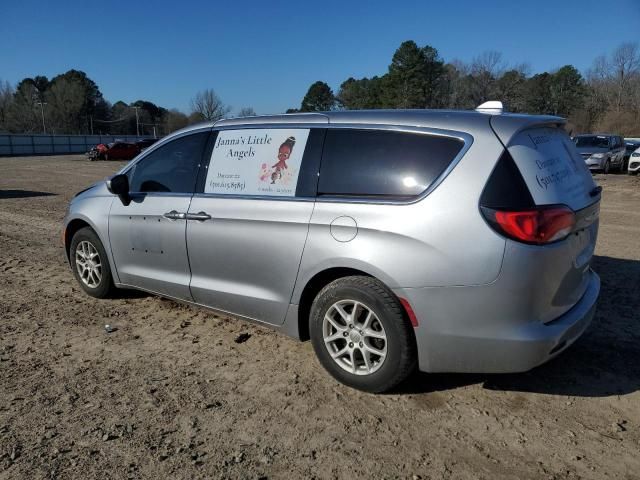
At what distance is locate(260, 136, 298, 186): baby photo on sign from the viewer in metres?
3.72

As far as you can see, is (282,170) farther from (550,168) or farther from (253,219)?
(550,168)

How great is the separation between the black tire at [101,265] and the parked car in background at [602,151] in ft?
68.2

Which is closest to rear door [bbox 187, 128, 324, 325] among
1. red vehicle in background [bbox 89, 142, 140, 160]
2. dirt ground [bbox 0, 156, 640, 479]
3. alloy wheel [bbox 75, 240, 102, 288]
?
dirt ground [bbox 0, 156, 640, 479]

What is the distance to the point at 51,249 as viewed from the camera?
778 centimetres

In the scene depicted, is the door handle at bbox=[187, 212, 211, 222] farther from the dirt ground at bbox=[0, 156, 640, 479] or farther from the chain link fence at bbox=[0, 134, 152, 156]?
the chain link fence at bbox=[0, 134, 152, 156]

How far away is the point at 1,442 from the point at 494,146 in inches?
127

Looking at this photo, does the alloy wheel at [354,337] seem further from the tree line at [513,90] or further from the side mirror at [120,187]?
the tree line at [513,90]

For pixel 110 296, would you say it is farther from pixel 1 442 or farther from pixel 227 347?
pixel 1 442

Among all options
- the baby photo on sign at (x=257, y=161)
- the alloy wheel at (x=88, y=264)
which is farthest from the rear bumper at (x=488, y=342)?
the alloy wheel at (x=88, y=264)

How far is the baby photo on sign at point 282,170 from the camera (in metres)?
3.72

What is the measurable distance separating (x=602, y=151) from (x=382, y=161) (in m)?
22.1

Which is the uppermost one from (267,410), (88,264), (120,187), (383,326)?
(120,187)

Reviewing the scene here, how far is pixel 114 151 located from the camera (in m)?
39.9

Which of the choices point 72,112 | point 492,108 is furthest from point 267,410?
point 72,112
